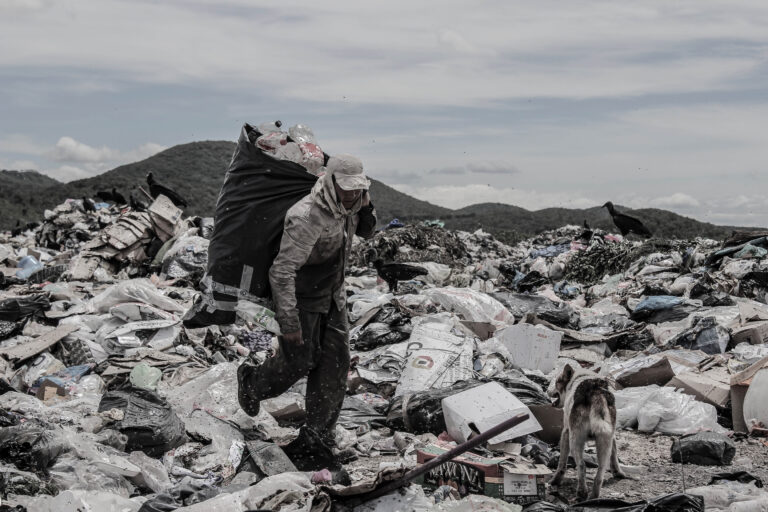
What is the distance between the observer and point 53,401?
468 cm

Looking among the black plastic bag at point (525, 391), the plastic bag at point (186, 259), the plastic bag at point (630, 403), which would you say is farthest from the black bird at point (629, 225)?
the black plastic bag at point (525, 391)

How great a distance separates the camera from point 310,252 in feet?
11.6

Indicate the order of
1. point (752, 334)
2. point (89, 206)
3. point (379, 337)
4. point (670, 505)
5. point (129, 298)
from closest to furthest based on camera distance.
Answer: point (670, 505), point (752, 334), point (379, 337), point (129, 298), point (89, 206)

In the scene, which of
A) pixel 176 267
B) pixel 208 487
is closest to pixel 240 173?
pixel 208 487

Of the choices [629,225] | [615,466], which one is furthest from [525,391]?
[629,225]

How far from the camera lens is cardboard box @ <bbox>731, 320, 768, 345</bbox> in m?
6.04

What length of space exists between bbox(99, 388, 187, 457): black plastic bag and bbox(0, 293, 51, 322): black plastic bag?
9.33 ft

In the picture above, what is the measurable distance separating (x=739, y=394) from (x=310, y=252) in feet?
9.48

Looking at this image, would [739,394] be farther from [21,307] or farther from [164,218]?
[164,218]

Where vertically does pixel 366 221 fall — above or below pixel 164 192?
above

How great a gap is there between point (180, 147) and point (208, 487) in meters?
57.1

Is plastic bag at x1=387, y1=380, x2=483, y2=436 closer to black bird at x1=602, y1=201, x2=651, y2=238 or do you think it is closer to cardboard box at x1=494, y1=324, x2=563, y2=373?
cardboard box at x1=494, y1=324, x2=563, y2=373

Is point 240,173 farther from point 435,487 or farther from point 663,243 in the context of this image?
point 663,243

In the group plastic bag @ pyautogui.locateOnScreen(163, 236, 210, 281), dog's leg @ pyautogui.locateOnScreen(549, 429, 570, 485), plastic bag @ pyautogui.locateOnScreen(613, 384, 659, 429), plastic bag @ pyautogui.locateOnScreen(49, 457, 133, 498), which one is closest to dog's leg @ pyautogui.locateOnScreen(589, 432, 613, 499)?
dog's leg @ pyautogui.locateOnScreen(549, 429, 570, 485)
